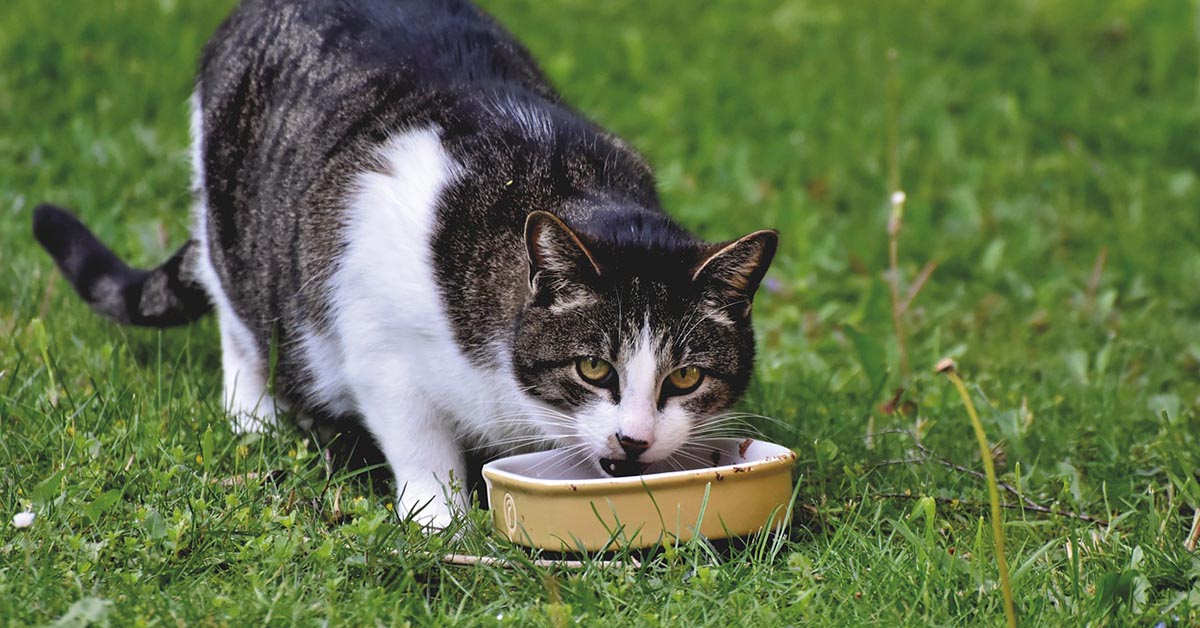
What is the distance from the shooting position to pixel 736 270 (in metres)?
2.78

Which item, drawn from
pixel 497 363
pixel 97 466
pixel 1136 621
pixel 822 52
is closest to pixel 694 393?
pixel 497 363

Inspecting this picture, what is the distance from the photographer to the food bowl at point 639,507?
2533 mm

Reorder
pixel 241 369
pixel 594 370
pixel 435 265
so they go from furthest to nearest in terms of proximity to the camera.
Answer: pixel 241 369 → pixel 435 265 → pixel 594 370

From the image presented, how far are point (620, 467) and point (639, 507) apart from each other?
0.24m

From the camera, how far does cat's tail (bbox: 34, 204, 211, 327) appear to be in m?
3.63

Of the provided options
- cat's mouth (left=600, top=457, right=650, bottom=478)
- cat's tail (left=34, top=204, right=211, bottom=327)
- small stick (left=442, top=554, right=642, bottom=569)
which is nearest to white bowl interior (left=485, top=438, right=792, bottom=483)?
cat's mouth (left=600, top=457, right=650, bottom=478)

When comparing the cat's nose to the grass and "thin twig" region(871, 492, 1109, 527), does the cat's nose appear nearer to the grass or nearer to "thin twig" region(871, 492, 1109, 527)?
the grass

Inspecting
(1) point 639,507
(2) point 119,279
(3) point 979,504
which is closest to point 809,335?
(3) point 979,504

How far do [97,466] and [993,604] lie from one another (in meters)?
1.74

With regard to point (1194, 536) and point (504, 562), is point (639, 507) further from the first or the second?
point (1194, 536)

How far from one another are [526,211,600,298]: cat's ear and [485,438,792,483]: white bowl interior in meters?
0.35

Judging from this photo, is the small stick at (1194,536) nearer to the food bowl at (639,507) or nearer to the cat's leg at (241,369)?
the food bowl at (639,507)

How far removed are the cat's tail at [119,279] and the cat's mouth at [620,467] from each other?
146 centimetres

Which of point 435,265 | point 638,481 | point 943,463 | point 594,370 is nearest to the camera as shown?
point 638,481
